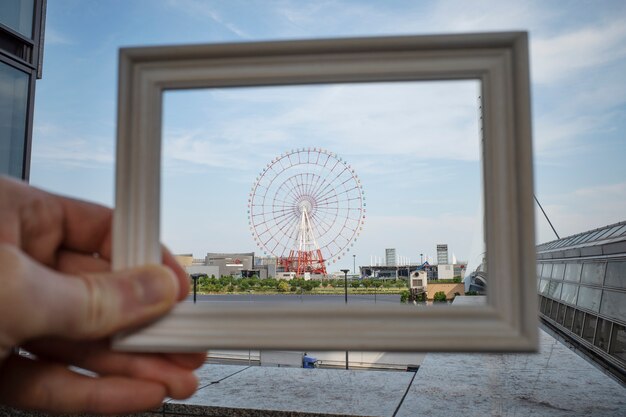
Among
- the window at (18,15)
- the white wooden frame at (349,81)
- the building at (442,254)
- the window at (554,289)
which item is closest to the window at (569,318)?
the window at (554,289)

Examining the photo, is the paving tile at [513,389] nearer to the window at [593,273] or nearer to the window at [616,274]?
the window at [616,274]

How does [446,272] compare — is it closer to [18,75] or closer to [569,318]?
[569,318]

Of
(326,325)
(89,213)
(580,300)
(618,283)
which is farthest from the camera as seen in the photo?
(580,300)

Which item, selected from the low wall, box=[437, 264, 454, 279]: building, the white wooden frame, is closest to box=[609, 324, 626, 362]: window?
the white wooden frame

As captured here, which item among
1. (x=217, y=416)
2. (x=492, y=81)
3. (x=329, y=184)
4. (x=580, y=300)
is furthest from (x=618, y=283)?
(x=329, y=184)

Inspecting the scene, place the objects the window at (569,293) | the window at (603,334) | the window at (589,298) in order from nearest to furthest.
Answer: the window at (603,334), the window at (589,298), the window at (569,293)

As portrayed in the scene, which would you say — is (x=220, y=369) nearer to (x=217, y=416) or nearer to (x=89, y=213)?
(x=217, y=416)

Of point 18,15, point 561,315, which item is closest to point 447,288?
point 561,315
